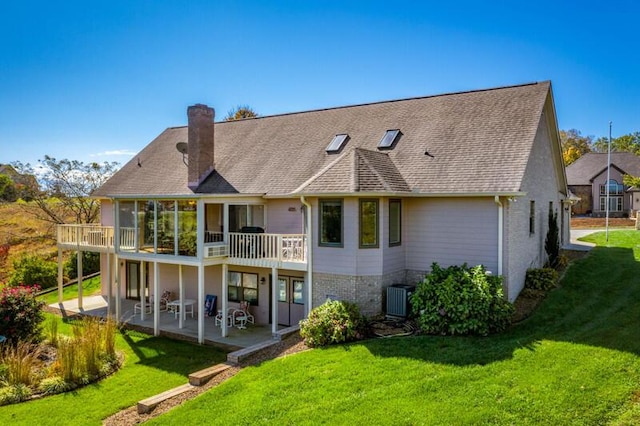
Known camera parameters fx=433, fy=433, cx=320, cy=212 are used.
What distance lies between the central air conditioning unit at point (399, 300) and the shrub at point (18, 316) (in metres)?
11.8

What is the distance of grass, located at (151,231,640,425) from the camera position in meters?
7.83

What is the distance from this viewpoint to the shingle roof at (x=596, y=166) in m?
45.6

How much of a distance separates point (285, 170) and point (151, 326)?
8092 millimetres

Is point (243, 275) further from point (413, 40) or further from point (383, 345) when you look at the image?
point (413, 40)

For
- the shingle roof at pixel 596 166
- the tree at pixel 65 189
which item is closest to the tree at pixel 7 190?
the tree at pixel 65 189

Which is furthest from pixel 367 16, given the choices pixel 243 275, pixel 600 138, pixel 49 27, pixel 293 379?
pixel 600 138

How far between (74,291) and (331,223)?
1748 centimetres

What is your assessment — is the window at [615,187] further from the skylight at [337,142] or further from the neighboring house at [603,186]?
the skylight at [337,142]

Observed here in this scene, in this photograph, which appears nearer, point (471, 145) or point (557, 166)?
point (471, 145)

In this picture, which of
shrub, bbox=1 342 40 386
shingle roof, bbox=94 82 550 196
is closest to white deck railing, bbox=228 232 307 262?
Answer: shingle roof, bbox=94 82 550 196

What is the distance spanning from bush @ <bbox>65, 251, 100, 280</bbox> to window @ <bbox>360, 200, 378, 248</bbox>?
20.3 m

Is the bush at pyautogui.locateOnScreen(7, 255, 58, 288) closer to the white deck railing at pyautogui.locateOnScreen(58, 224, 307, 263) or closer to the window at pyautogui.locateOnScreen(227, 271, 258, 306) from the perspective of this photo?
the white deck railing at pyautogui.locateOnScreen(58, 224, 307, 263)

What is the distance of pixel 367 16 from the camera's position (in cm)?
1672

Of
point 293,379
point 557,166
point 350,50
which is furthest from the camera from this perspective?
point 557,166
